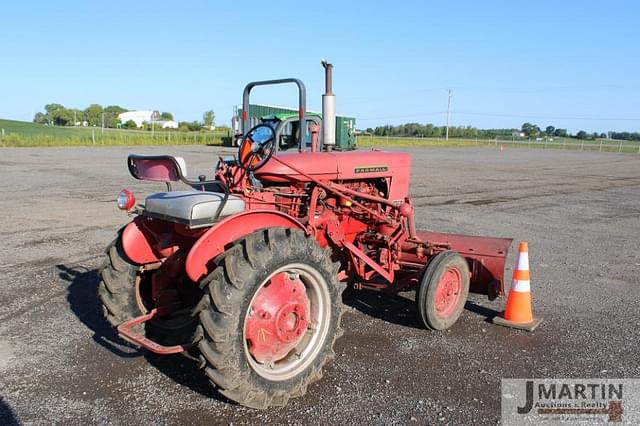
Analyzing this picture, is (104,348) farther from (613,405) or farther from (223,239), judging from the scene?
(613,405)

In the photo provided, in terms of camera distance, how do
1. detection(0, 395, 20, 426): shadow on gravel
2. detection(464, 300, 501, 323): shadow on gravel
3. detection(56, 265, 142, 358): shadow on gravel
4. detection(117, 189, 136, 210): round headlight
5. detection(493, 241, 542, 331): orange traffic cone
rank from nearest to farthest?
detection(0, 395, 20, 426): shadow on gravel → detection(117, 189, 136, 210): round headlight → detection(56, 265, 142, 358): shadow on gravel → detection(493, 241, 542, 331): orange traffic cone → detection(464, 300, 501, 323): shadow on gravel

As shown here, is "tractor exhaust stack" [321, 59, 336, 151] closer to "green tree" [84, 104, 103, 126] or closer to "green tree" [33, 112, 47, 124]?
"green tree" [84, 104, 103, 126]

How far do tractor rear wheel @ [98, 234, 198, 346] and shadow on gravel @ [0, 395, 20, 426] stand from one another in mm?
774

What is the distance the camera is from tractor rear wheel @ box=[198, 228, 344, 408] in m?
2.92

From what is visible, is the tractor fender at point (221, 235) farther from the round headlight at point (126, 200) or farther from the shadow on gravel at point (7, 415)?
the shadow on gravel at point (7, 415)

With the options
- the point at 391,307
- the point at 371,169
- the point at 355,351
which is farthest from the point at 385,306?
the point at 371,169

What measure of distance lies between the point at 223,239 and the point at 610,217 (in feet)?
33.6

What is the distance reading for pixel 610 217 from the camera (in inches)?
432

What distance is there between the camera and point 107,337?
170 inches

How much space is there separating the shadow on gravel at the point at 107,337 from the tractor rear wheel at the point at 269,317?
1.31 feet

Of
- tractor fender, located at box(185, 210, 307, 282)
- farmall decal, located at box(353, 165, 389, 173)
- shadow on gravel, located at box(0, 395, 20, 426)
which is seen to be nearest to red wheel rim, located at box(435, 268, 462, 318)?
farmall decal, located at box(353, 165, 389, 173)

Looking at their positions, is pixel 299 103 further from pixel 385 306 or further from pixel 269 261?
pixel 385 306

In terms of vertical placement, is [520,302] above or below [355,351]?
above

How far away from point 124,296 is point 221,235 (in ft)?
3.27
